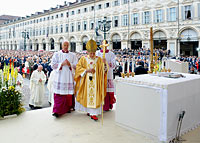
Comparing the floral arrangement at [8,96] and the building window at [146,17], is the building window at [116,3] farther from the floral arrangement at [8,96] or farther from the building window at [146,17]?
the floral arrangement at [8,96]

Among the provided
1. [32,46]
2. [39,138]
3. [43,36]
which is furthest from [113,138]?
[32,46]

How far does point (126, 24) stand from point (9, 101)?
27889 millimetres

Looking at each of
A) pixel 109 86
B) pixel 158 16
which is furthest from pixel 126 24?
pixel 109 86

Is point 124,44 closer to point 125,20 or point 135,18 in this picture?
point 125,20

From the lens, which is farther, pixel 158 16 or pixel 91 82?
pixel 158 16

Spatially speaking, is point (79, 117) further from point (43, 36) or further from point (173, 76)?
point (43, 36)

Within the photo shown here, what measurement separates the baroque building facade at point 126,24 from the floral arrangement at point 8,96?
13533mm

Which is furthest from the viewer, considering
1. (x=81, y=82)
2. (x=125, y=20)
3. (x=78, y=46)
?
(x=78, y=46)

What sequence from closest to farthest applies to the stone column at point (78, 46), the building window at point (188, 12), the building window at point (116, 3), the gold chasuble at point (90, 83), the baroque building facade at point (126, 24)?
1. the gold chasuble at point (90, 83)
2. the building window at point (188, 12)
3. the baroque building facade at point (126, 24)
4. the building window at point (116, 3)
5. the stone column at point (78, 46)

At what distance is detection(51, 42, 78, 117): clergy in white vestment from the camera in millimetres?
4473

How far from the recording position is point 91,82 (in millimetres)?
4406

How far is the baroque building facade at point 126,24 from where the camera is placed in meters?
24.2

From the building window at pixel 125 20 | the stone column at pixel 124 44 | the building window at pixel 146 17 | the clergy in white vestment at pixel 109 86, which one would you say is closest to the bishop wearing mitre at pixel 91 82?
the clergy in white vestment at pixel 109 86

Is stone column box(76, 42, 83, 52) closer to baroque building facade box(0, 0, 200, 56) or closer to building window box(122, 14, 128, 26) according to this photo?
baroque building facade box(0, 0, 200, 56)
